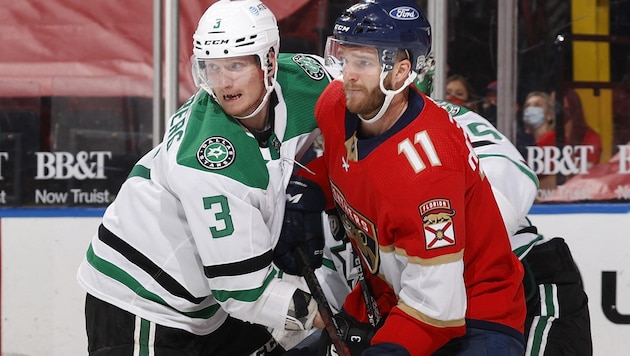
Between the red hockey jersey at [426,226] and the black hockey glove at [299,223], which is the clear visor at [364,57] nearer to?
the red hockey jersey at [426,226]

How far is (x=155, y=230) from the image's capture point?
246cm

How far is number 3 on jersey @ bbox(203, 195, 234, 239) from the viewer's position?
2279mm

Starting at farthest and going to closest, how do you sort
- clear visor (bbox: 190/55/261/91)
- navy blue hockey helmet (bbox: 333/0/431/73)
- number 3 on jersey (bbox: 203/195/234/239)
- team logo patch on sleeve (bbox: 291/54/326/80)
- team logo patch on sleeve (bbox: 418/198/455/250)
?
team logo patch on sleeve (bbox: 291/54/326/80), clear visor (bbox: 190/55/261/91), number 3 on jersey (bbox: 203/195/234/239), navy blue hockey helmet (bbox: 333/0/431/73), team logo patch on sleeve (bbox: 418/198/455/250)

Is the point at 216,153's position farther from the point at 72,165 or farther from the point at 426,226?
the point at 72,165

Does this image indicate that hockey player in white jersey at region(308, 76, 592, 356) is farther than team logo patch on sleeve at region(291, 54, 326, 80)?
No

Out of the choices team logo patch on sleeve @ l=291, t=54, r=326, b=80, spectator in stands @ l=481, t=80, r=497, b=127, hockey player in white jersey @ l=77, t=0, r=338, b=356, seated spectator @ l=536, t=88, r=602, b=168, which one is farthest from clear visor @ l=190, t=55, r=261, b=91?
seated spectator @ l=536, t=88, r=602, b=168

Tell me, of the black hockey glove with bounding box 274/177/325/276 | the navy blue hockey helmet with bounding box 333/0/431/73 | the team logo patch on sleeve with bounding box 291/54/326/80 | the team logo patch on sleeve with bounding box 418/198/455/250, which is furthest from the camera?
the team logo patch on sleeve with bounding box 291/54/326/80

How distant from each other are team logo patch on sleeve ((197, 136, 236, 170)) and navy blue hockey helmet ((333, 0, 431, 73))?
330mm

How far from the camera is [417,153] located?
82.4 inches

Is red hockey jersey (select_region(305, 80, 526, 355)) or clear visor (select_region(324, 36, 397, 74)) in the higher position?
clear visor (select_region(324, 36, 397, 74))

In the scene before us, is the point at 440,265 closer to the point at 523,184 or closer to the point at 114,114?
the point at 523,184

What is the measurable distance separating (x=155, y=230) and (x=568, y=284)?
3.39 feet

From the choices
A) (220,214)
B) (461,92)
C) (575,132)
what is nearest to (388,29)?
(220,214)

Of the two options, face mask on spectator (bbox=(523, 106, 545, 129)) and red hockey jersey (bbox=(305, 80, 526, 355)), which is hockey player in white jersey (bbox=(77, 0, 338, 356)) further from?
face mask on spectator (bbox=(523, 106, 545, 129))
